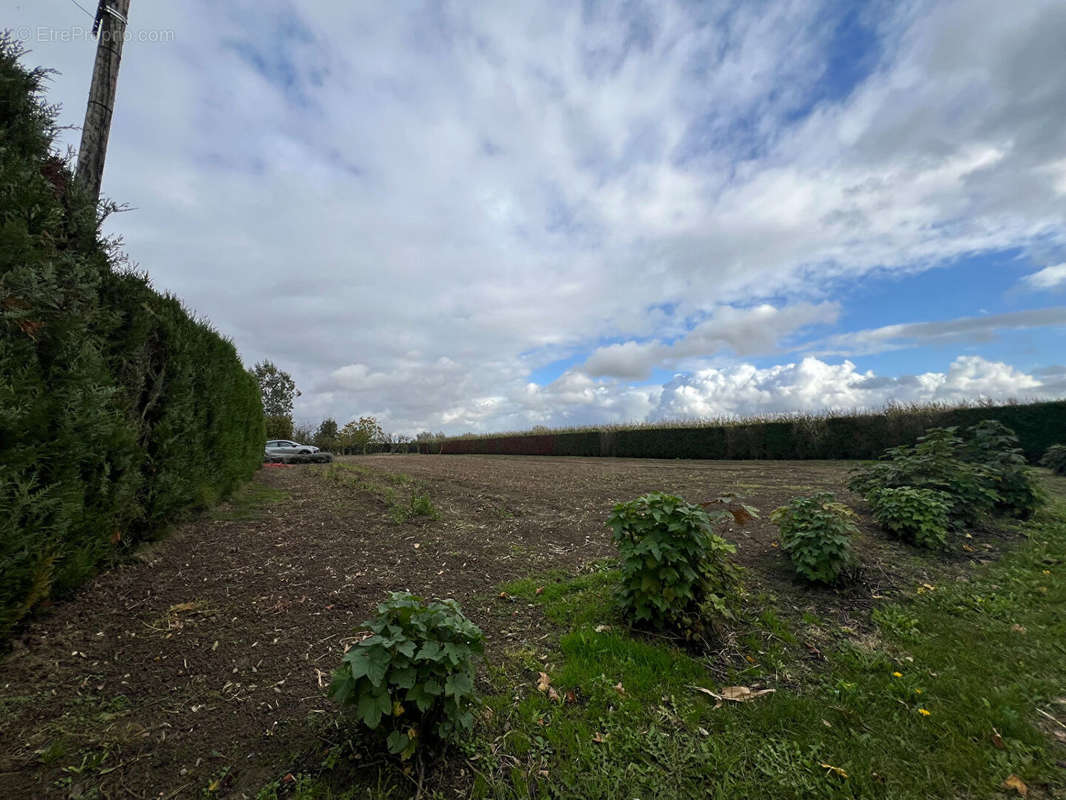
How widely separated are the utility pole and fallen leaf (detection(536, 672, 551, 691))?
22.3 feet

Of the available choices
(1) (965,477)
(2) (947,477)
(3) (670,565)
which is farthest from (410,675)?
(1) (965,477)

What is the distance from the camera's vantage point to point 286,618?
3463 mm

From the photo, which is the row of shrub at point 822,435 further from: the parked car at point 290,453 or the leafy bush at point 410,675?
the parked car at point 290,453

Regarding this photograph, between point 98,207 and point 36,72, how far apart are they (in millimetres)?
1106

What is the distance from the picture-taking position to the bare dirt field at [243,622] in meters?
2.06

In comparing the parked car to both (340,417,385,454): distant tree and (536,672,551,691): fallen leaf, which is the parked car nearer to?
(340,417,385,454): distant tree

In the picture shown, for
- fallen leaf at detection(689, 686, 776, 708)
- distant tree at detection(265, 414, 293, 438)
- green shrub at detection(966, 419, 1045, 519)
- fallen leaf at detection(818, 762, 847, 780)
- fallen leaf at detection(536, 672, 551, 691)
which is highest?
distant tree at detection(265, 414, 293, 438)

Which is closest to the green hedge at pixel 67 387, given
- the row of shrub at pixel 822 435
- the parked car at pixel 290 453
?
the row of shrub at pixel 822 435

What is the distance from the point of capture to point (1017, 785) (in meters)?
2.06

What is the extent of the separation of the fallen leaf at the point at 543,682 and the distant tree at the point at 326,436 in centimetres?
3745

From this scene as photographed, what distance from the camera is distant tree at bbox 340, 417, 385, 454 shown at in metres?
37.5

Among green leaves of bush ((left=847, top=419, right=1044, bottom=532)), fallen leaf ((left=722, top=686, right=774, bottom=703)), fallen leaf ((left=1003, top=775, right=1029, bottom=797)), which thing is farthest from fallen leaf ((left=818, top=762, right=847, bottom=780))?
green leaves of bush ((left=847, top=419, right=1044, bottom=532))

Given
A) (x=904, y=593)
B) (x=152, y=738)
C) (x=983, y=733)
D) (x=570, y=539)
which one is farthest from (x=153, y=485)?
(x=904, y=593)

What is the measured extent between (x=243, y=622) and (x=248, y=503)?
5.12 m
